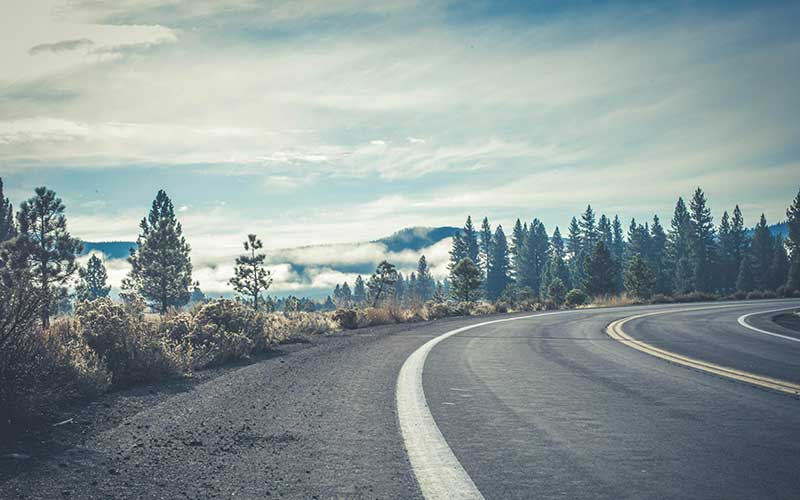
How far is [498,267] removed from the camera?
124125mm

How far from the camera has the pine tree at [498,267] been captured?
403 feet

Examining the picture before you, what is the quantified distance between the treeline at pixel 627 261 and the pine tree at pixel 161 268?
1457 centimetres

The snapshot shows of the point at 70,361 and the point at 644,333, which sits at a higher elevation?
the point at 70,361

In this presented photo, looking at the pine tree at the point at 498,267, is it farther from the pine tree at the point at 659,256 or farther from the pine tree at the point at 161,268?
the pine tree at the point at 161,268

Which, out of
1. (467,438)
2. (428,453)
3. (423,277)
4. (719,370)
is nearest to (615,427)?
(467,438)

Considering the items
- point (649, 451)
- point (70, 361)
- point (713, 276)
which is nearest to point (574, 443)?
point (649, 451)

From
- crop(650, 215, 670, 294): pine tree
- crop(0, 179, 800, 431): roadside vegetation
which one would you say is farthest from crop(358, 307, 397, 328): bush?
crop(650, 215, 670, 294): pine tree

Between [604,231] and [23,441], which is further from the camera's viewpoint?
[604,231]

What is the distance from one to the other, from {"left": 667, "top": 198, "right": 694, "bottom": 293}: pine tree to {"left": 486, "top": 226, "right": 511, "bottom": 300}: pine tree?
35.0m

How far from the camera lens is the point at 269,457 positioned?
10.7ft

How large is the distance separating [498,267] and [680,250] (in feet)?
127

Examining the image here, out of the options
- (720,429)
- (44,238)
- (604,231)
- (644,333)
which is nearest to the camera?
(720,429)

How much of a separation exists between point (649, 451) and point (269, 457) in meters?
2.36

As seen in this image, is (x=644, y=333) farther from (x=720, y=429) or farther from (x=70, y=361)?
(x=70, y=361)
